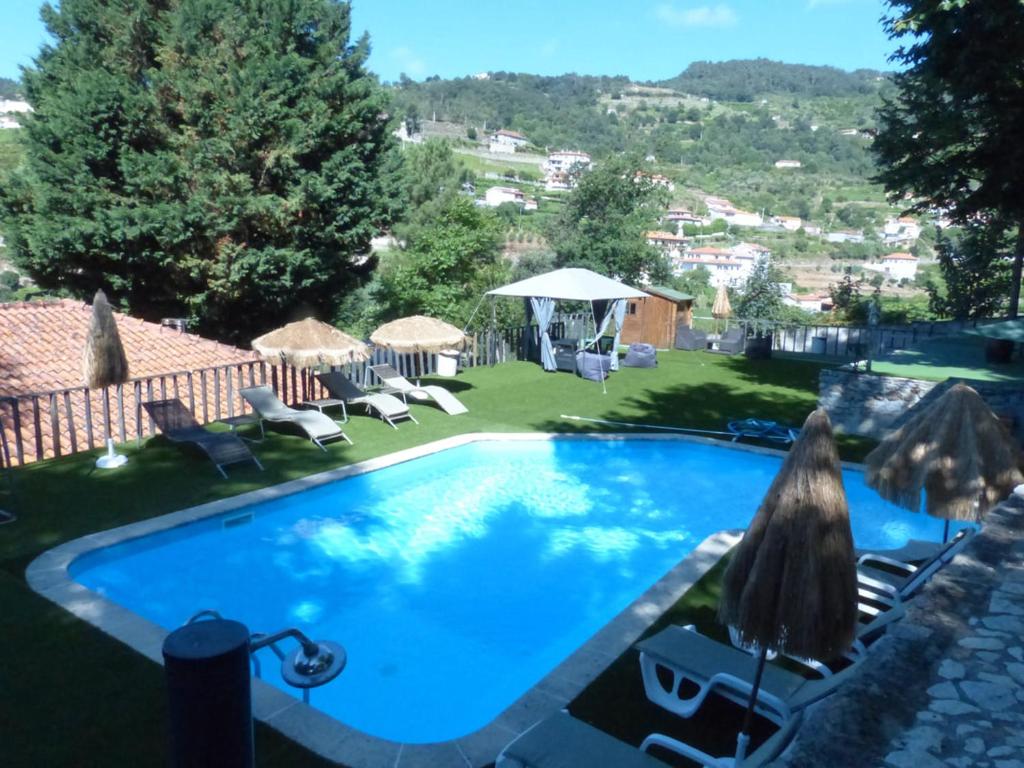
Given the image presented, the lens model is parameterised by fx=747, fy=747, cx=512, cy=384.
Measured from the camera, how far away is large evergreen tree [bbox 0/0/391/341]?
17359 mm

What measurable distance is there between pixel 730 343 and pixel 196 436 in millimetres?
15448

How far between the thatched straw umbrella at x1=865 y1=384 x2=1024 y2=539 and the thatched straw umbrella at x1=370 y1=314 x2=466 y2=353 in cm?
822

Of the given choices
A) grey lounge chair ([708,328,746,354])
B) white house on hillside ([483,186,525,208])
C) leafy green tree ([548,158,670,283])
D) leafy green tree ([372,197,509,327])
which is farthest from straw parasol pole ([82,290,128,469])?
white house on hillside ([483,186,525,208])

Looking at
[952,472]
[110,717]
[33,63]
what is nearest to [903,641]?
[952,472]

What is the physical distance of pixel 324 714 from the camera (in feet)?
15.2

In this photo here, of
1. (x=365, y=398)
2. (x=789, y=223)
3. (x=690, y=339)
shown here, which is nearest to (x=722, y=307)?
(x=690, y=339)

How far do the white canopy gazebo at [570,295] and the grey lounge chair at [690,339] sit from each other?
3897 mm

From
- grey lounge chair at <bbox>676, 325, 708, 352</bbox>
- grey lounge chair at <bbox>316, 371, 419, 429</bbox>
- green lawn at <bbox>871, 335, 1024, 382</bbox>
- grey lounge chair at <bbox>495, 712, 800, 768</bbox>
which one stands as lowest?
grey lounge chair at <bbox>495, 712, 800, 768</bbox>

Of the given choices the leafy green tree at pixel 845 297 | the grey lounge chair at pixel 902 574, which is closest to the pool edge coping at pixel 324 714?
the grey lounge chair at pixel 902 574

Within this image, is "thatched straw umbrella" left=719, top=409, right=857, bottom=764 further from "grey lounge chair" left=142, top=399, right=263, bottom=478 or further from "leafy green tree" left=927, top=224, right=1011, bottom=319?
"leafy green tree" left=927, top=224, right=1011, bottom=319

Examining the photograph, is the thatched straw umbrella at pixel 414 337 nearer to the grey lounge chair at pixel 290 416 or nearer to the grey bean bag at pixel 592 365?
the grey lounge chair at pixel 290 416

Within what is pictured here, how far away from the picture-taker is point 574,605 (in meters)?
7.34

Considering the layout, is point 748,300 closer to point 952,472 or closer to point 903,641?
point 952,472

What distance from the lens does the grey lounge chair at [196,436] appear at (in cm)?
954
